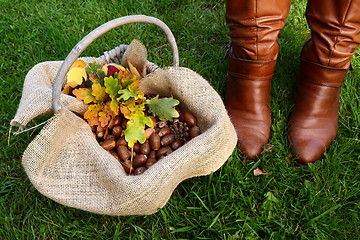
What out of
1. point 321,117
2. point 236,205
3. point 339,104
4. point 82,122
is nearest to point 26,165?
point 82,122

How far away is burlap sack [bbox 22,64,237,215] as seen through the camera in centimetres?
106

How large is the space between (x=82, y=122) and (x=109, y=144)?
0.15 meters

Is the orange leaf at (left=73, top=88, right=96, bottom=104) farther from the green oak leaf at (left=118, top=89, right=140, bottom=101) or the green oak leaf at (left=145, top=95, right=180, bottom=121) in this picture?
the green oak leaf at (left=145, top=95, right=180, bottom=121)

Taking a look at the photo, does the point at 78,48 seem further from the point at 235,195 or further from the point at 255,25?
the point at 235,195

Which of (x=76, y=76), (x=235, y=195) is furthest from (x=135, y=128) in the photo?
(x=235, y=195)

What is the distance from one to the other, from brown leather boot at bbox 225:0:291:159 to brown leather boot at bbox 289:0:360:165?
14 cm

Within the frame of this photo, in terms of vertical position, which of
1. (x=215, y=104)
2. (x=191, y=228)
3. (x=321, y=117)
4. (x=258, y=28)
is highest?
(x=258, y=28)

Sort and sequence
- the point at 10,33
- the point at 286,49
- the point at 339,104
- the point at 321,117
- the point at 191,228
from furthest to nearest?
the point at 10,33, the point at 286,49, the point at 339,104, the point at 321,117, the point at 191,228

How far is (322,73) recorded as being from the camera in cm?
142

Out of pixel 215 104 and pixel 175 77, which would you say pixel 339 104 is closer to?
pixel 215 104

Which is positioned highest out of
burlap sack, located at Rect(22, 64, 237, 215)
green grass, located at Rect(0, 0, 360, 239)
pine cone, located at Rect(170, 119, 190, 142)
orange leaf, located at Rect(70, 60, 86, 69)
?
orange leaf, located at Rect(70, 60, 86, 69)

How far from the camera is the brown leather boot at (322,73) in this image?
1281mm

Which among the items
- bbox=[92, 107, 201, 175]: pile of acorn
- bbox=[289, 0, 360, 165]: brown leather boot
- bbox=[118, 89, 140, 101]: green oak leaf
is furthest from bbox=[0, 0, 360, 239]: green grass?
bbox=[118, 89, 140, 101]: green oak leaf

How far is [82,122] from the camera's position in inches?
49.0
